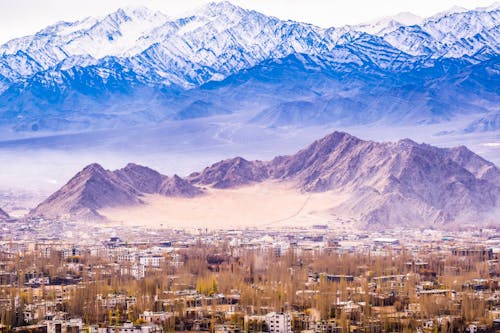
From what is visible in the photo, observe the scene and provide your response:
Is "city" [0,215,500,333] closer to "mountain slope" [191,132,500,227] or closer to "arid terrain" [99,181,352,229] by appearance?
"mountain slope" [191,132,500,227]

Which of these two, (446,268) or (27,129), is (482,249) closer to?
(446,268)

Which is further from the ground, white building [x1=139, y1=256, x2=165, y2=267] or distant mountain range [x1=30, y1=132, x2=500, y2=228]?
distant mountain range [x1=30, y1=132, x2=500, y2=228]

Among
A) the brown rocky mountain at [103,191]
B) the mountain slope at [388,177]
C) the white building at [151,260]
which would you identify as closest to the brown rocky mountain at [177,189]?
the brown rocky mountain at [103,191]

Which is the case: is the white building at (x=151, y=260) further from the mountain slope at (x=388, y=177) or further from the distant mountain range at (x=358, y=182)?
the mountain slope at (x=388, y=177)

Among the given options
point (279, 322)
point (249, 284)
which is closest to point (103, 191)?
point (249, 284)

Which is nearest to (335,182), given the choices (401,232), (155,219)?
(155,219)

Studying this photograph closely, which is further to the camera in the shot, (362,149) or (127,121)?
(127,121)

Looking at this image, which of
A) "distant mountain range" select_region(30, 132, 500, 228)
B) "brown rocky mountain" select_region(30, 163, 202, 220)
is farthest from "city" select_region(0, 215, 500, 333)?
"brown rocky mountain" select_region(30, 163, 202, 220)
